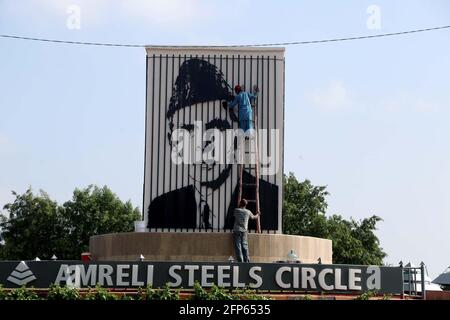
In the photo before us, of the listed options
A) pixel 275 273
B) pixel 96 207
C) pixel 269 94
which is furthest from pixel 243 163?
pixel 96 207

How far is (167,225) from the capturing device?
28.3m

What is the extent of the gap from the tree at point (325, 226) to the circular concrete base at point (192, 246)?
89.3 feet

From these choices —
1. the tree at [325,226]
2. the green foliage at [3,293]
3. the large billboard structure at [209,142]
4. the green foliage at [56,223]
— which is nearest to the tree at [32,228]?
the green foliage at [56,223]

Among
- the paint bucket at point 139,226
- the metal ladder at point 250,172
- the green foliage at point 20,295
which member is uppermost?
the metal ladder at point 250,172

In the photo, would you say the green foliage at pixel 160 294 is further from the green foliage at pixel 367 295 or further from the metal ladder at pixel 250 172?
the metal ladder at pixel 250 172

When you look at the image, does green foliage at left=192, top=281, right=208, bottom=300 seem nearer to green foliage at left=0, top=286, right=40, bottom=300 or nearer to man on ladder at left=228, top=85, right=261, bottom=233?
green foliage at left=0, top=286, right=40, bottom=300

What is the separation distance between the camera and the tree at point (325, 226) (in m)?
53.2

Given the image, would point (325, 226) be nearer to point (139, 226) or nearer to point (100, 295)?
point (139, 226)

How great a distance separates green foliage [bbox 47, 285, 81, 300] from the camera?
811 inches

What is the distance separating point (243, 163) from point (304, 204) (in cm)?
2829

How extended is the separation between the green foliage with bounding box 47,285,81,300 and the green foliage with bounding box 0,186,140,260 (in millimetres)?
30731

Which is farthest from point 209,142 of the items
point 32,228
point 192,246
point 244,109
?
point 32,228

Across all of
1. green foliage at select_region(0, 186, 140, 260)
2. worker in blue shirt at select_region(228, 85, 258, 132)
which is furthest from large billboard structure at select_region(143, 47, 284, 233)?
green foliage at select_region(0, 186, 140, 260)
